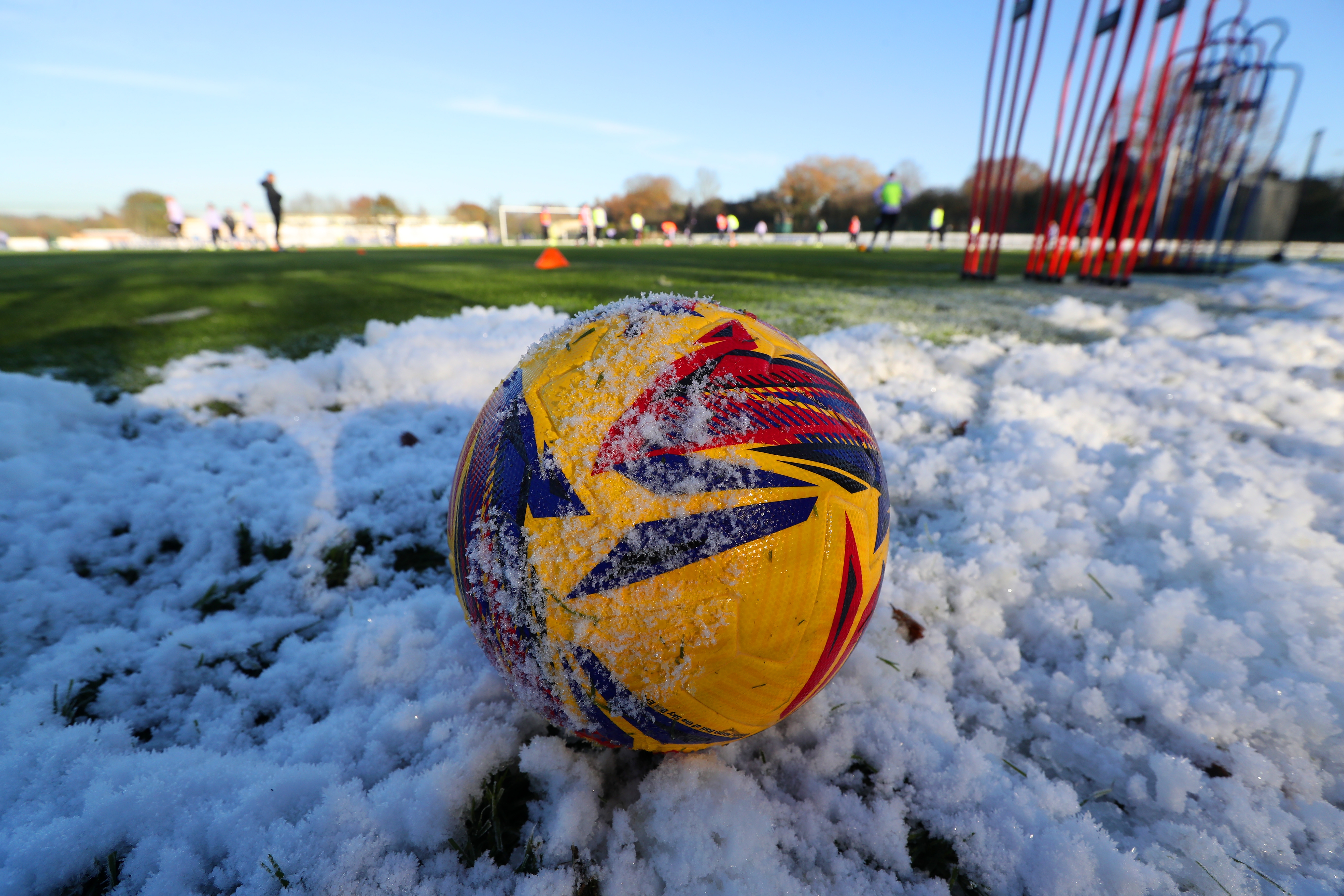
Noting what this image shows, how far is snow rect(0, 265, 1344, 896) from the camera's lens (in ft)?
4.36

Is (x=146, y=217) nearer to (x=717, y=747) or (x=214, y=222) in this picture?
(x=214, y=222)

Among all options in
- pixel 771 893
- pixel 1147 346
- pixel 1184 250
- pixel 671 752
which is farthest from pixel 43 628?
pixel 1184 250

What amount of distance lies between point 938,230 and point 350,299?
30.9 m

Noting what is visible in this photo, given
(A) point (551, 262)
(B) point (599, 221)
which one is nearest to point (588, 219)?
(B) point (599, 221)

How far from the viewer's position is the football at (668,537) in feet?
3.95

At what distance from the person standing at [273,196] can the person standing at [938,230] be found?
27.9 meters

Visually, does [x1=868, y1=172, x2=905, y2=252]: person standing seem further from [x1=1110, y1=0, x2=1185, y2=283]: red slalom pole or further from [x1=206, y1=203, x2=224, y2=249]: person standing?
[x1=206, y1=203, x2=224, y2=249]: person standing

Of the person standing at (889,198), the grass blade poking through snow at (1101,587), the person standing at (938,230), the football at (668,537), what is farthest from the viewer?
the person standing at (938,230)

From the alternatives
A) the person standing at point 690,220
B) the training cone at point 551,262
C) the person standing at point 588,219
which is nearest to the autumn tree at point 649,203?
the person standing at point 690,220

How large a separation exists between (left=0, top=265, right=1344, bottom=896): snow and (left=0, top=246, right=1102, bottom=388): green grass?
83.4 inches

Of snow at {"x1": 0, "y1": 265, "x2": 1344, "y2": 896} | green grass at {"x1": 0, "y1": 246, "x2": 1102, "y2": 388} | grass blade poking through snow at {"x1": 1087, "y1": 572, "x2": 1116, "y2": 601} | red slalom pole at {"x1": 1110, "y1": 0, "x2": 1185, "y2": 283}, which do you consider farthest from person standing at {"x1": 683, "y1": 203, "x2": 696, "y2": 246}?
grass blade poking through snow at {"x1": 1087, "y1": 572, "x2": 1116, "y2": 601}

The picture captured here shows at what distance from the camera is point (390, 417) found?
3.61m

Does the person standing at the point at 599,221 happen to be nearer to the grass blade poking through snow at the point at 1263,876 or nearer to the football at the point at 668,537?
the football at the point at 668,537

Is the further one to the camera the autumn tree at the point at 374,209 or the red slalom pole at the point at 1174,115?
the autumn tree at the point at 374,209
